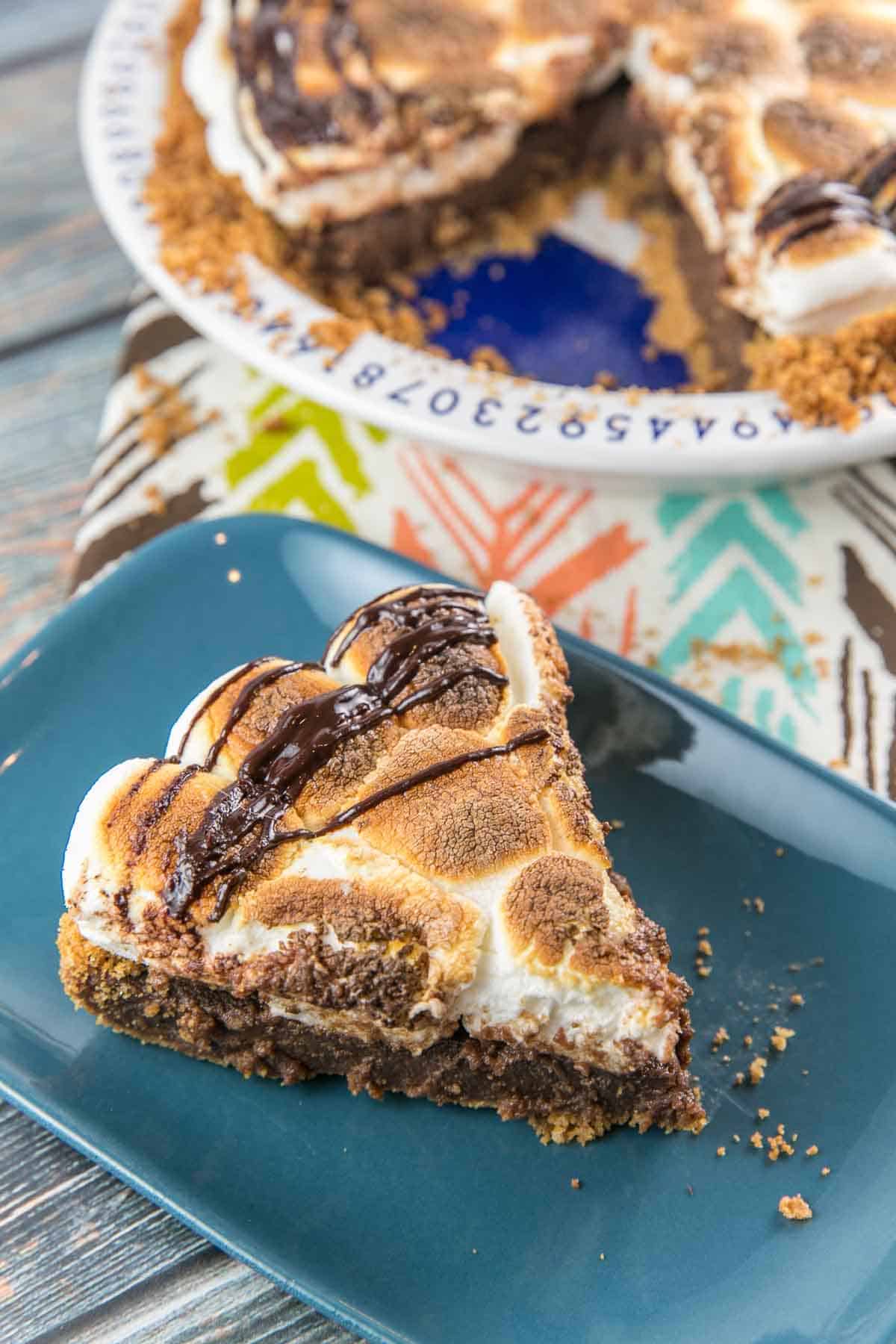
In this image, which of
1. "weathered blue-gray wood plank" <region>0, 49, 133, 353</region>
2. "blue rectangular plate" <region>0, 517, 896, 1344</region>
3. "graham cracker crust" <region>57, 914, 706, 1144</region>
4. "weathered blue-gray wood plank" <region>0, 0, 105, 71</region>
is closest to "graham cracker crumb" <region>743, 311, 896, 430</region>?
"blue rectangular plate" <region>0, 517, 896, 1344</region>

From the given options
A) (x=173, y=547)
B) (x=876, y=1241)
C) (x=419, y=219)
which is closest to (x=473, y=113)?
(x=419, y=219)

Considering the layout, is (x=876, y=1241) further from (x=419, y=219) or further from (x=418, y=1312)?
(x=419, y=219)

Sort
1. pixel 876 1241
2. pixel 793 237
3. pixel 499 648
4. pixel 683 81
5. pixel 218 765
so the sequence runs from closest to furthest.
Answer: pixel 876 1241
pixel 218 765
pixel 499 648
pixel 793 237
pixel 683 81

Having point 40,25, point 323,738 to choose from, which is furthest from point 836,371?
point 40,25

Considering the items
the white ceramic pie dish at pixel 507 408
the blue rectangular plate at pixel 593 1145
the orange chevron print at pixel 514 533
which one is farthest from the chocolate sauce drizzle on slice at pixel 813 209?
the blue rectangular plate at pixel 593 1145

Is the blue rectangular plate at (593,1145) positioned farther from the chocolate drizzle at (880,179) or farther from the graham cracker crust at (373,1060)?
the chocolate drizzle at (880,179)

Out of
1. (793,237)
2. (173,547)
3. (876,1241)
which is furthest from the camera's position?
(793,237)
